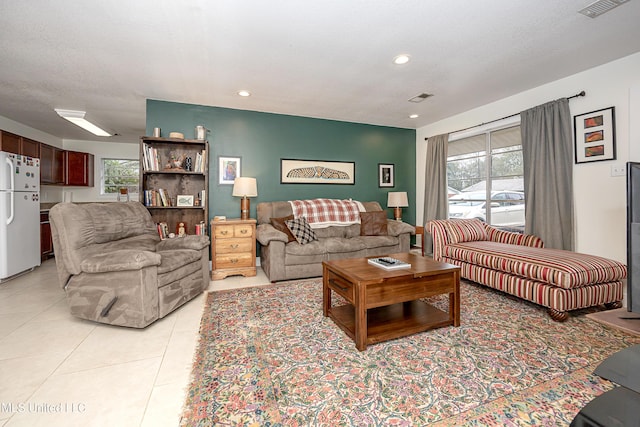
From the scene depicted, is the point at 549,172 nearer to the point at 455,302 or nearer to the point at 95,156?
the point at 455,302

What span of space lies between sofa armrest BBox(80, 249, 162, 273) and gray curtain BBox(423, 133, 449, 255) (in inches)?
166

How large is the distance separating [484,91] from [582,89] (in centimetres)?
96

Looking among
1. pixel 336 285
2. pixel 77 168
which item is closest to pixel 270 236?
pixel 336 285

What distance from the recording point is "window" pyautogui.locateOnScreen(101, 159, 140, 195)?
622 cm

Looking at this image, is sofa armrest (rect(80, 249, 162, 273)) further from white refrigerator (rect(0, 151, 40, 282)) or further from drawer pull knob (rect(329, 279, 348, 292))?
white refrigerator (rect(0, 151, 40, 282))

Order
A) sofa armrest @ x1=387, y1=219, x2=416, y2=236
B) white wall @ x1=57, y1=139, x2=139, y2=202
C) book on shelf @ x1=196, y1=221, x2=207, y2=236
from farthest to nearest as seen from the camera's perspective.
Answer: white wall @ x1=57, y1=139, x2=139, y2=202, sofa armrest @ x1=387, y1=219, x2=416, y2=236, book on shelf @ x1=196, y1=221, x2=207, y2=236

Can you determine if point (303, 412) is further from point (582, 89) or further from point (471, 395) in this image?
point (582, 89)

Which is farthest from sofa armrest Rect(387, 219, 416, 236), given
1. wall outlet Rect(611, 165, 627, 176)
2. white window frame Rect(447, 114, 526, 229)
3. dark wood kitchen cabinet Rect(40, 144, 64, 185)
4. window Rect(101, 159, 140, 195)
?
dark wood kitchen cabinet Rect(40, 144, 64, 185)

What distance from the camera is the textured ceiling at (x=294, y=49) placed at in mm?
2008

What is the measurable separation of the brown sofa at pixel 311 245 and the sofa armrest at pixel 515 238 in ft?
3.34

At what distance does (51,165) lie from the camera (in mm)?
5055

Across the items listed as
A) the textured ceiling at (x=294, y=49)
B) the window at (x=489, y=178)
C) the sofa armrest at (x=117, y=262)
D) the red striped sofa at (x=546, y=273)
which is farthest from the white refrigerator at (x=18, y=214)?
the window at (x=489, y=178)

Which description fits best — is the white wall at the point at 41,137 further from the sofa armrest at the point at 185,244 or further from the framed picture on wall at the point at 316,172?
the framed picture on wall at the point at 316,172

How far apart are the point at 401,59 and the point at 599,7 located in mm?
1415
